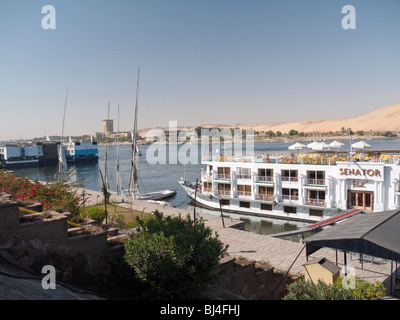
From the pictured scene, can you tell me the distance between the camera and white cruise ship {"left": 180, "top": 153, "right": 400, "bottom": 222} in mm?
24422

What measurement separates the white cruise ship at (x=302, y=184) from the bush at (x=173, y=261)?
19.6m

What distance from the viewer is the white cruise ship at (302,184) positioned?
24422 millimetres

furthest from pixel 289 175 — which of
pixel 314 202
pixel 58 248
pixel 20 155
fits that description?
pixel 20 155

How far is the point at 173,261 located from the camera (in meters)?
6.39

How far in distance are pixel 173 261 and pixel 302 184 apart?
23.4 m

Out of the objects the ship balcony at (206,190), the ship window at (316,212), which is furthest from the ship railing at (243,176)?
the ship window at (316,212)

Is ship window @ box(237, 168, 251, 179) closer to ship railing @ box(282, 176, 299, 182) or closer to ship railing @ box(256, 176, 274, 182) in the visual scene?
ship railing @ box(256, 176, 274, 182)

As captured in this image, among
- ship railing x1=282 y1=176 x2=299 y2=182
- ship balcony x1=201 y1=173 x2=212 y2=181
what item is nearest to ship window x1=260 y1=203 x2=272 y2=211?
ship railing x1=282 y1=176 x2=299 y2=182

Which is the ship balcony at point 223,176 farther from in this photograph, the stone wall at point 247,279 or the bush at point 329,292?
the bush at point 329,292

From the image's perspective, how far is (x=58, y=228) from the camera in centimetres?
700

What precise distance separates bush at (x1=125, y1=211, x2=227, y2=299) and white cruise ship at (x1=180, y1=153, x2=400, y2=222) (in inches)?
770

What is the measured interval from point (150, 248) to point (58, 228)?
228 cm
